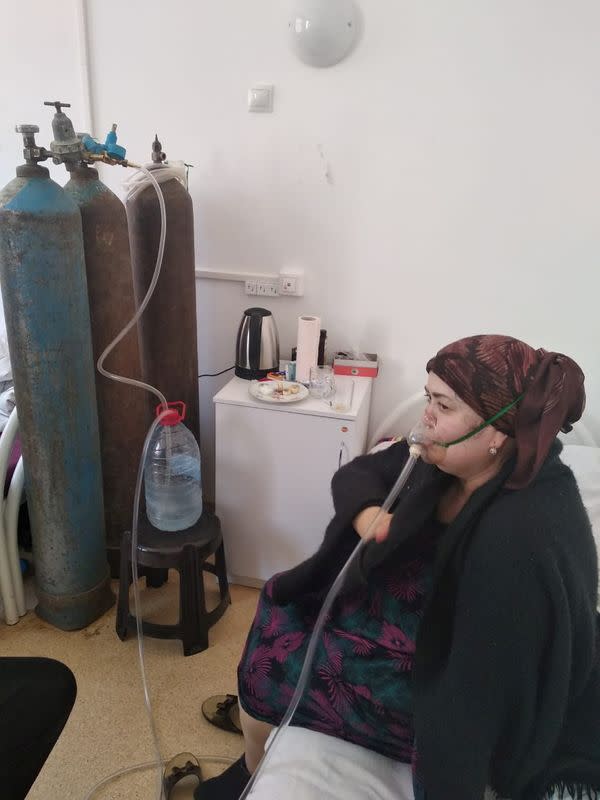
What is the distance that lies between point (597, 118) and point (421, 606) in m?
1.48

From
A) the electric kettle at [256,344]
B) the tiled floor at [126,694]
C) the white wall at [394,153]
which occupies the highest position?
the white wall at [394,153]

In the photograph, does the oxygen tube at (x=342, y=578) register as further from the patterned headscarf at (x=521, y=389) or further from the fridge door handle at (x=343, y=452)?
the fridge door handle at (x=343, y=452)

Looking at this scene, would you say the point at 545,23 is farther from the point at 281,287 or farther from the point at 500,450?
the point at 500,450

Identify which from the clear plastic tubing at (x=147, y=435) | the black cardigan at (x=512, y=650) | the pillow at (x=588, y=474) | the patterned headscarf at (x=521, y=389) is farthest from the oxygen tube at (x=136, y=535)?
the pillow at (x=588, y=474)

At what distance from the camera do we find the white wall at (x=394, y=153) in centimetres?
162

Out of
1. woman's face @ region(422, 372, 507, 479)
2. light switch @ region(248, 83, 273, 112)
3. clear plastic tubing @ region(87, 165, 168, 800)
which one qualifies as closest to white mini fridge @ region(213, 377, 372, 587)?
clear plastic tubing @ region(87, 165, 168, 800)

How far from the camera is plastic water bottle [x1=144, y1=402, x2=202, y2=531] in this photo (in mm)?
1706

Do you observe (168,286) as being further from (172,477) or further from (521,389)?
(521,389)

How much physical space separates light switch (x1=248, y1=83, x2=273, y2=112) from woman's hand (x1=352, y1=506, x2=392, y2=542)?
1.36m

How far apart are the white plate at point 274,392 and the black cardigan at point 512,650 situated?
2.59 feet

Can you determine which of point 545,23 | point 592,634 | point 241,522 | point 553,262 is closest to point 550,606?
point 592,634

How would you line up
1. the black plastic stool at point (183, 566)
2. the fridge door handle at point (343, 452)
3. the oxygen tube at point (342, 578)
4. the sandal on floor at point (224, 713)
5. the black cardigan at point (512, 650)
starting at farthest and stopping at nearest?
the fridge door handle at point (343, 452)
the black plastic stool at point (183, 566)
the sandal on floor at point (224, 713)
the oxygen tube at point (342, 578)
the black cardigan at point (512, 650)

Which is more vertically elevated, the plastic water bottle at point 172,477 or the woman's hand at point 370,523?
the woman's hand at point 370,523

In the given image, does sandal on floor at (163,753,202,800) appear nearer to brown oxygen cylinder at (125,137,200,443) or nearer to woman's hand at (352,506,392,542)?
woman's hand at (352,506,392,542)
